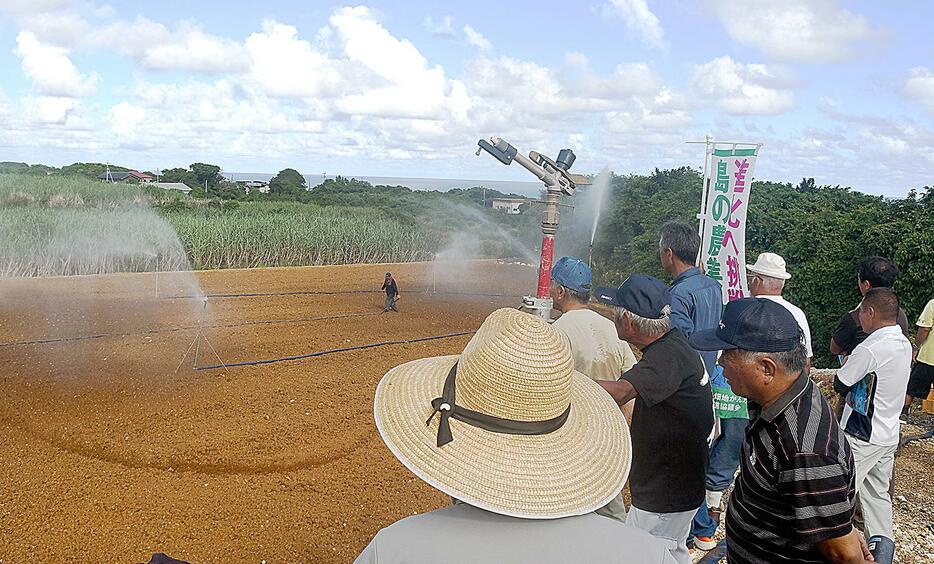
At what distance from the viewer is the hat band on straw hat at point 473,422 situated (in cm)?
133

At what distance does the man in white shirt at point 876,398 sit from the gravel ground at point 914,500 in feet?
2.33

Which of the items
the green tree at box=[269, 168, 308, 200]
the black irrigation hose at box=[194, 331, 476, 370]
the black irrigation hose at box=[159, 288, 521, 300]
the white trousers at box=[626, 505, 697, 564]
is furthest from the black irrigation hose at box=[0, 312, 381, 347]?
the green tree at box=[269, 168, 308, 200]

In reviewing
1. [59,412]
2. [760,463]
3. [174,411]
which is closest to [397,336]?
[174,411]

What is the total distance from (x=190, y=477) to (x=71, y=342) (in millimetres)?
4443

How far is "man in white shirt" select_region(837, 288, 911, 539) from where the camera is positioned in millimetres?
3260

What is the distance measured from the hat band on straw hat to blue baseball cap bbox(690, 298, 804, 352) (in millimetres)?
990

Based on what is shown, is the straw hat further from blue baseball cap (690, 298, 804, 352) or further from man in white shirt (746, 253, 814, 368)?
man in white shirt (746, 253, 814, 368)

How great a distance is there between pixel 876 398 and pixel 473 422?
9.40 feet

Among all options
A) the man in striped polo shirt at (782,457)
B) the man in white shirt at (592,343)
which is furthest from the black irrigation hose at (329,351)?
the man in striped polo shirt at (782,457)

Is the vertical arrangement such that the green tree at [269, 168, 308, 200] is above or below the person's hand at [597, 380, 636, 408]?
above

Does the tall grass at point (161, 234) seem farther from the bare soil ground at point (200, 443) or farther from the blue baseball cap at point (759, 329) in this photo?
the blue baseball cap at point (759, 329)

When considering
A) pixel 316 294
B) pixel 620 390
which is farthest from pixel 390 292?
pixel 620 390

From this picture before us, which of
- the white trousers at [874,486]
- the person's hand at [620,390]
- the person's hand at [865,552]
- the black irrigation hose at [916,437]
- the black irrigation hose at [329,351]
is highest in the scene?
the person's hand at [620,390]

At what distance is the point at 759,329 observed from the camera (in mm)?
2035
